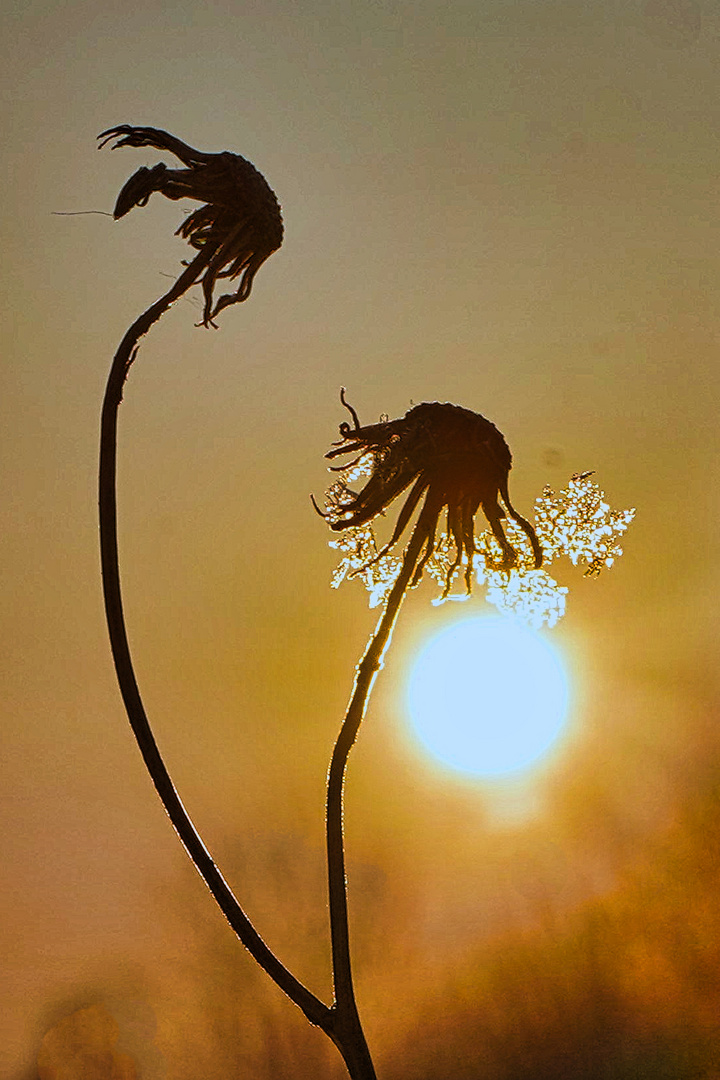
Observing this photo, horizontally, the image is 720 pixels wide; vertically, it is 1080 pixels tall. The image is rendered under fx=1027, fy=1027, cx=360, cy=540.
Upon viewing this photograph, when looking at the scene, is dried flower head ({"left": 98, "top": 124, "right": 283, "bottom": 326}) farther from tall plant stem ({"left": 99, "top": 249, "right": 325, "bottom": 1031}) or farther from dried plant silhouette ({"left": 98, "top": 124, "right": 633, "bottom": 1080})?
tall plant stem ({"left": 99, "top": 249, "right": 325, "bottom": 1031})

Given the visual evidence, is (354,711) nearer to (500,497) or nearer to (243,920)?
(243,920)

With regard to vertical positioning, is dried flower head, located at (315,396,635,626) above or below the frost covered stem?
above

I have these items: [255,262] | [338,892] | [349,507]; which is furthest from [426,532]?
[338,892]

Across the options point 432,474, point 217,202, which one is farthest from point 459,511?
point 217,202

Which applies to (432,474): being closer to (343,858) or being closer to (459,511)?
(459,511)

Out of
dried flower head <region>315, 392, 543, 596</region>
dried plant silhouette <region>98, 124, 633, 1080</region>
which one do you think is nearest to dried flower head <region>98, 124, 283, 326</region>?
dried plant silhouette <region>98, 124, 633, 1080</region>

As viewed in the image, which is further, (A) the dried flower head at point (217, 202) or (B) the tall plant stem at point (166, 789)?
(A) the dried flower head at point (217, 202)

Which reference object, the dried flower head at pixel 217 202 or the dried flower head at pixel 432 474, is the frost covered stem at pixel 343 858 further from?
the dried flower head at pixel 217 202

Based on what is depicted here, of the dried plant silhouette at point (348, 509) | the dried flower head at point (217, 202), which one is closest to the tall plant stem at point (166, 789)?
the dried plant silhouette at point (348, 509)

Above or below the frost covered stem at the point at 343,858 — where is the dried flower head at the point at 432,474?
above
